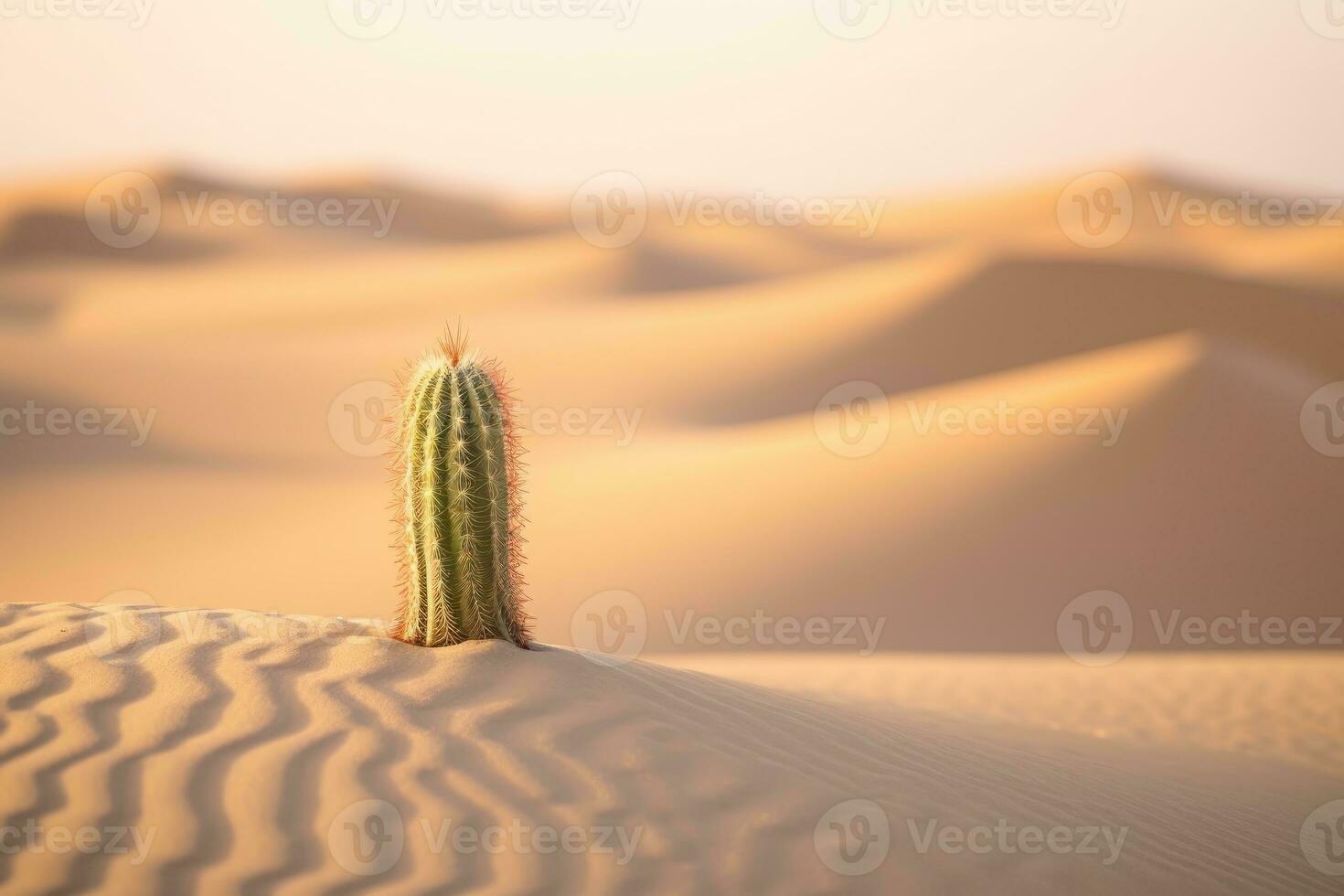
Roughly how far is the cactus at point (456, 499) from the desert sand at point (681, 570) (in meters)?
0.22

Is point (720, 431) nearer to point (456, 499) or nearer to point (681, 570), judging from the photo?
point (681, 570)

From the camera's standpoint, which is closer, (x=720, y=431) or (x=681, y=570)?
(x=681, y=570)

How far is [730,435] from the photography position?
20.0m

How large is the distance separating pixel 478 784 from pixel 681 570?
910cm

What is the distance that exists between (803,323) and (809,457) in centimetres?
1392

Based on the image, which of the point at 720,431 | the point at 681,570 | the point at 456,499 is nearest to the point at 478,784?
the point at 456,499

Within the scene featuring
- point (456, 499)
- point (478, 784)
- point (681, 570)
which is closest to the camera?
point (478, 784)

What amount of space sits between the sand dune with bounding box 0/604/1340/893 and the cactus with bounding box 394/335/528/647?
0.68 feet

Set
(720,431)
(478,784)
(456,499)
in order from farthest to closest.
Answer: (720,431)
(456,499)
(478,784)

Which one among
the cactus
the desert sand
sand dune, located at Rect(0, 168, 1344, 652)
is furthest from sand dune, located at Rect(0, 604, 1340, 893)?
sand dune, located at Rect(0, 168, 1344, 652)

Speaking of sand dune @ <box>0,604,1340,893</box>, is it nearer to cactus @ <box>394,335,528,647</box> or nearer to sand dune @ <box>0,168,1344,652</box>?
cactus @ <box>394,335,528,647</box>

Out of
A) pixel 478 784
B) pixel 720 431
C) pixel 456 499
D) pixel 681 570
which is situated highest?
pixel 720 431

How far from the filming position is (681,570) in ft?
44.1

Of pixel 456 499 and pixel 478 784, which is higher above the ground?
pixel 456 499
